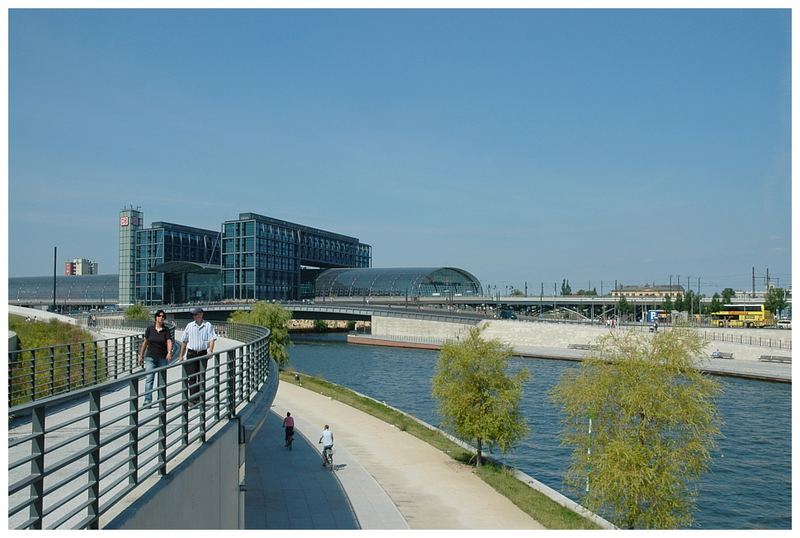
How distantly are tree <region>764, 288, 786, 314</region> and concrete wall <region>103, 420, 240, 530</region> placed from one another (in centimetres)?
9058

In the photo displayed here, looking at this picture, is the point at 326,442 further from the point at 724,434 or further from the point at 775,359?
the point at 775,359

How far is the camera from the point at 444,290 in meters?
131

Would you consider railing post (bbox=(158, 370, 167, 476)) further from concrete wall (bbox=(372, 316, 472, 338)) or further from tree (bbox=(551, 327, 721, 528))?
concrete wall (bbox=(372, 316, 472, 338))

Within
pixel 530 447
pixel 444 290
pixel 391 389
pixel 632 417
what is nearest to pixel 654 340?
pixel 632 417

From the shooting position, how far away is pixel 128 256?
118 meters

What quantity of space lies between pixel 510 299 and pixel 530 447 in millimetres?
88426

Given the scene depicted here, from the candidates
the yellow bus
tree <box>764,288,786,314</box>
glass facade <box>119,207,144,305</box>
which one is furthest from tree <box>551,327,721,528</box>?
glass facade <box>119,207,144,305</box>

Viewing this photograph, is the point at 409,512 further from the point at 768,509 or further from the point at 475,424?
the point at 768,509

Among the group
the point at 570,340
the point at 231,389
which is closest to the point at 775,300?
the point at 570,340

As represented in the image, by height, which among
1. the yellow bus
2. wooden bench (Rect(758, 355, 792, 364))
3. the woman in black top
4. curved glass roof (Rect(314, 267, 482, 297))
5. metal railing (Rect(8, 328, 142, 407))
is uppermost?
curved glass roof (Rect(314, 267, 482, 297))

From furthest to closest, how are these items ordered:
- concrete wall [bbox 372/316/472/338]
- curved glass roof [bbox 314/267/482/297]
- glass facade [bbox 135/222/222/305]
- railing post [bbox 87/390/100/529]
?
curved glass roof [bbox 314/267/482/297], glass facade [bbox 135/222/222/305], concrete wall [bbox 372/316/472/338], railing post [bbox 87/390/100/529]

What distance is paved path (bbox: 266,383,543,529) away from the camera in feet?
51.6

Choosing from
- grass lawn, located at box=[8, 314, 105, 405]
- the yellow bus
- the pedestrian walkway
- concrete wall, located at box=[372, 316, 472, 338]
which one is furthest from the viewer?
the yellow bus

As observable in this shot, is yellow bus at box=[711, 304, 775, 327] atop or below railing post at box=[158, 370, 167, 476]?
below
